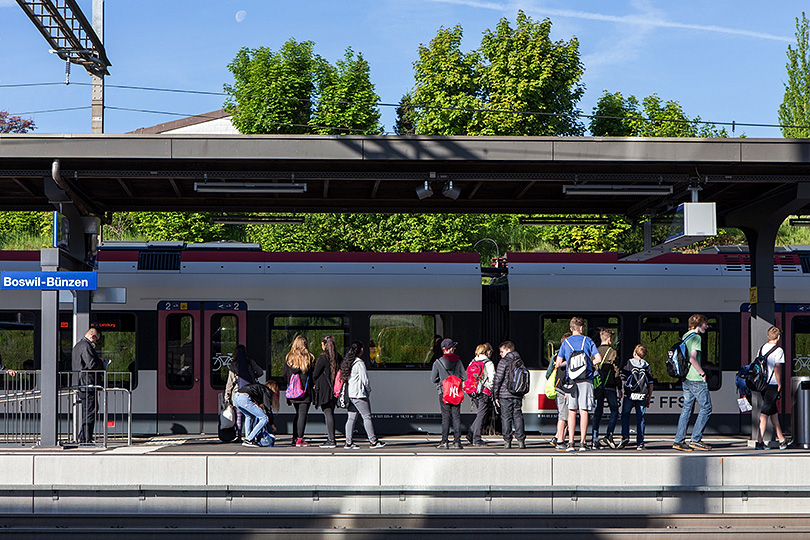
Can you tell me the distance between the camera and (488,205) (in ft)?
48.1


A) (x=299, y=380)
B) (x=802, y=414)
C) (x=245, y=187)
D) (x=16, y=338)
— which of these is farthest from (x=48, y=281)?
(x=802, y=414)

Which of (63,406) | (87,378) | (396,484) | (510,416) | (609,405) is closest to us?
(396,484)

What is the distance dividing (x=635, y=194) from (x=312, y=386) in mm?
5418

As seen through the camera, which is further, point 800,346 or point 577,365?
point 800,346

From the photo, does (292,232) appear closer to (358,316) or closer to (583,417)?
(358,316)

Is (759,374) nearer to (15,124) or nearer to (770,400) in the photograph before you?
(770,400)

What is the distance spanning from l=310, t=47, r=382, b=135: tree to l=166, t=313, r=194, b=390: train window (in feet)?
66.2

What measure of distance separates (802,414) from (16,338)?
12303mm

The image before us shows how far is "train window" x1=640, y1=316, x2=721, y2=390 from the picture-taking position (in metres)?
14.8

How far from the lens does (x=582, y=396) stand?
11.8 m

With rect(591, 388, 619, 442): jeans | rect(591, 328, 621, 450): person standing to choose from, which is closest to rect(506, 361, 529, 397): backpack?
rect(591, 328, 621, 450): person standing

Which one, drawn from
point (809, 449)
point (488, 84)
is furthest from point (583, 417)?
point (488, 84)

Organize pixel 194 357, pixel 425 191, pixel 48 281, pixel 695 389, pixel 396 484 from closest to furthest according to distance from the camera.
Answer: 1. pixel 396 484
2. pixel 48 281
3. pixel 695 389
4. pixel 425 191
5. pixel 194 357

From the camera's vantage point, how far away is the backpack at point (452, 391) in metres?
12.3
